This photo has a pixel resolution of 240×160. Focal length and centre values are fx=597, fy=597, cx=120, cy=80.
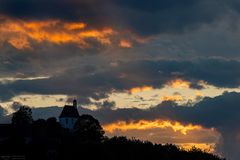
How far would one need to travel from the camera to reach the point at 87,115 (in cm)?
18288

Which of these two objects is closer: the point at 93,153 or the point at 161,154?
the point at 93,153

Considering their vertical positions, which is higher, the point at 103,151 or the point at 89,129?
the point at 89,129

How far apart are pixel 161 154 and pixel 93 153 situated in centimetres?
1346

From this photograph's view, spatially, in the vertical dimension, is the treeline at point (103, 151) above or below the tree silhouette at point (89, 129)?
below

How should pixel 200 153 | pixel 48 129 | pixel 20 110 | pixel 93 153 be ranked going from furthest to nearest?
pixel 20 110 → pixel 48 129 → pixel 200 153 → pixel 93 153

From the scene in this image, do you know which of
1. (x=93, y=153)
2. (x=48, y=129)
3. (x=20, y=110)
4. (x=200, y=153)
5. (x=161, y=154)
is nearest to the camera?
(x=93, y=153)

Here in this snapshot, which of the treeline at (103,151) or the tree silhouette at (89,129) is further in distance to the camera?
the tree silhouette at (89,129)

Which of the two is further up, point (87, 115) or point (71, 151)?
point (87, 115)

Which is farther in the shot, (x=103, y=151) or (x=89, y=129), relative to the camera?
(x=89, y=129)

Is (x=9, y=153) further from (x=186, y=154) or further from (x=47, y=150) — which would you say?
(x=186, y=154)

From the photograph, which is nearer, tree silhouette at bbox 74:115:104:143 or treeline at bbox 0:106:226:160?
treeline at bbox 0:106:226:160

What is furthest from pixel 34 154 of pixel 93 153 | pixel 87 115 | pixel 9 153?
pixel 87 115

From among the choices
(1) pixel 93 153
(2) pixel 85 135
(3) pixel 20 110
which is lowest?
(1) pixel 93 153

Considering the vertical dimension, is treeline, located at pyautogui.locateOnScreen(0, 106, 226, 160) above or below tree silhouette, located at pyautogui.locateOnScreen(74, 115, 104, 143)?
below
